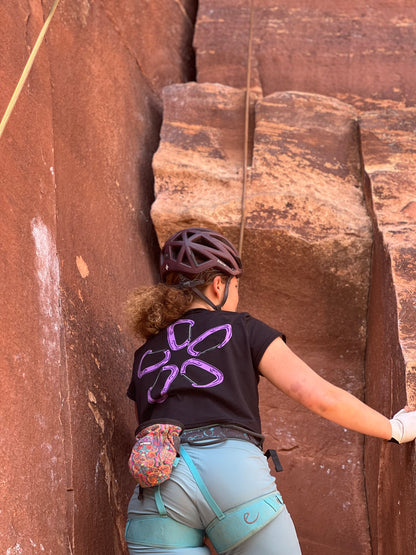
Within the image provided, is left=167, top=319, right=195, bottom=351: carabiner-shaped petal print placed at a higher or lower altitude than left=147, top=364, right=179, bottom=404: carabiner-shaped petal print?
higher

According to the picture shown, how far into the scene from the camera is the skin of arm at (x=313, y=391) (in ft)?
7.74

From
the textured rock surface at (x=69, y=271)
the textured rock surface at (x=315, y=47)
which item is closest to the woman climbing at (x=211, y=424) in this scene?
the textured rock surface at (x=69, y=271)

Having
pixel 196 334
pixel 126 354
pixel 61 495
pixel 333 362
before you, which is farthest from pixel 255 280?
Result: pixel 61 495

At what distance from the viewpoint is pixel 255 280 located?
13.3 ft

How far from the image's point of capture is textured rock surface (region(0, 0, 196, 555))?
2465 mm

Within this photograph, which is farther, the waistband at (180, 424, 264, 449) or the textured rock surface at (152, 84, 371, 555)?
the textured rock surface at (152, 84, 371, 555)

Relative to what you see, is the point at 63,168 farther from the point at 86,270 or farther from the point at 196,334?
the point at 196,334

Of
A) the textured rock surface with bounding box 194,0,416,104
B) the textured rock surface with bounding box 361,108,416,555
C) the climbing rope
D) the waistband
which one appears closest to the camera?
the waistband

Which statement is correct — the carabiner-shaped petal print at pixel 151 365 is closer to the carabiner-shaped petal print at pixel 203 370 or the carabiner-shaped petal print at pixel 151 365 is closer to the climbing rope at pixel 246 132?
the carabiner-shaped petal print at pixel 203 370

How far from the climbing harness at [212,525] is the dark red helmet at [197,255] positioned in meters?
0.72

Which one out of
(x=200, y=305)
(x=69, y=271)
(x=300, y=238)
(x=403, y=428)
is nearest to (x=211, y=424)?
(x=200, y=305)

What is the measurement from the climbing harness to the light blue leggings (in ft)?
0.04

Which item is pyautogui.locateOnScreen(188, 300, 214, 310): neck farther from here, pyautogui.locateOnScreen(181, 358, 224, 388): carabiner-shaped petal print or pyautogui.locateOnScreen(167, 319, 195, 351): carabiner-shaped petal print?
pyautogui.locateOnScreen(181, 358, 224, 388): carabiner-shaped petal print

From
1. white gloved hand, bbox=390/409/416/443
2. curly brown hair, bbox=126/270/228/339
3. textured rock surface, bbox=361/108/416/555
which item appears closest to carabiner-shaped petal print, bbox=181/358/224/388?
curly brown hair, bbox=126/270/228/339
